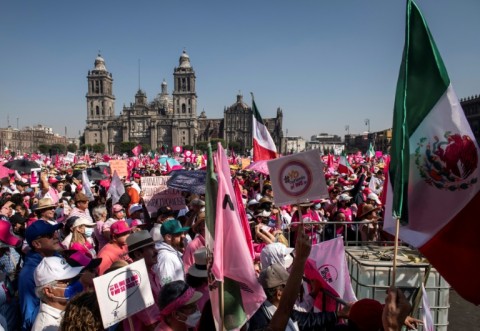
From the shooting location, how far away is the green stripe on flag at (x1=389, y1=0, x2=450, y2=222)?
271 cm

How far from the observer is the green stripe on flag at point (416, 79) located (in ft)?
8.90

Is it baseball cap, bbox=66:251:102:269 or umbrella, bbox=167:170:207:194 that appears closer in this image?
baseball cap, bbox=66:251:102:269

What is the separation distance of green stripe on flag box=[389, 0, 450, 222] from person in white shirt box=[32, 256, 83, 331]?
245cm

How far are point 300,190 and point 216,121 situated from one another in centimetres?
12100

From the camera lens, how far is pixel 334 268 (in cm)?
349

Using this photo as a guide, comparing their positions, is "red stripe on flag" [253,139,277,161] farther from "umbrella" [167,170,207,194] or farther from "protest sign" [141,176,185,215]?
"protest sign" [141,176,185,215]

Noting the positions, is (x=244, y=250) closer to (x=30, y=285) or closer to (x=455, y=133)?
(x=455, y=133)

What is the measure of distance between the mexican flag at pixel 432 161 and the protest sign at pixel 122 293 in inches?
66.3

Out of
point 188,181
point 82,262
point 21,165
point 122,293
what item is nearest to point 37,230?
point 82,262

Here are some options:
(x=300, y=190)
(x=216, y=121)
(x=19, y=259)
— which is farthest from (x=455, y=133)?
(x=216, y=121)

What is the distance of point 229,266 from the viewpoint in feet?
8.79

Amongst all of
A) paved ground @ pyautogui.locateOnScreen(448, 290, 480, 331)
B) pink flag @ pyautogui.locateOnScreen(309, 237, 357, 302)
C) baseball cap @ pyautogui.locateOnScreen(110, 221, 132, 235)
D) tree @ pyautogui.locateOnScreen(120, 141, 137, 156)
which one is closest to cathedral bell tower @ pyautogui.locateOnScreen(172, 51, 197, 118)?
tree @ pyautogui.locateOnScreen(120, 141, 137, 156)

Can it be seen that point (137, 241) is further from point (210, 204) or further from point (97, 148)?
point (97, 148)

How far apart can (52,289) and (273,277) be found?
1.60 metres
